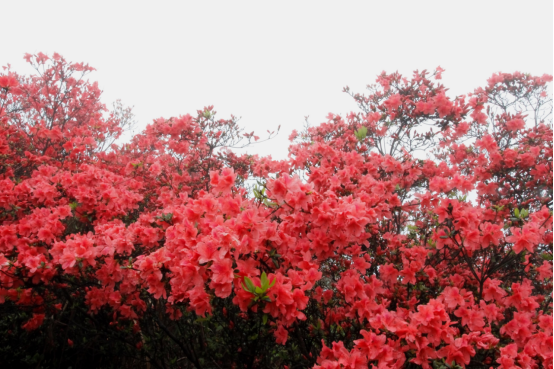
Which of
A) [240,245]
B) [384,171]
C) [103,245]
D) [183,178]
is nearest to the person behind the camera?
[240,245]

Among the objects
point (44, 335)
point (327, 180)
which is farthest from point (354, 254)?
point (44, 335)

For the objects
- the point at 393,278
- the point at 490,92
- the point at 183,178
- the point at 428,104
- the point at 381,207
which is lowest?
the point at 393,278

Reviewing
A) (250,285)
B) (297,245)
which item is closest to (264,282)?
(250,285)

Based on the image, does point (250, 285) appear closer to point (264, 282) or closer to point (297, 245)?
point (264, 282)

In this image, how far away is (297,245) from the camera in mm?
2227

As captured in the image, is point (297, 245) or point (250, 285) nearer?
point (250, 285)

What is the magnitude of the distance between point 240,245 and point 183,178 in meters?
2.94

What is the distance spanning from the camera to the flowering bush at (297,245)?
1913mm

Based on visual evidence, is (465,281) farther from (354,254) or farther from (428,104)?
(428,104)

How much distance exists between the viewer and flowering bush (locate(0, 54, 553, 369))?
1.91m

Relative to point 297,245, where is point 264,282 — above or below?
below

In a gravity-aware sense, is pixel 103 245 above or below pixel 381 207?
below

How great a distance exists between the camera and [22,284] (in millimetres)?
2762

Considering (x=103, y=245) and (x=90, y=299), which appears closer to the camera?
(x=103, y=245)
